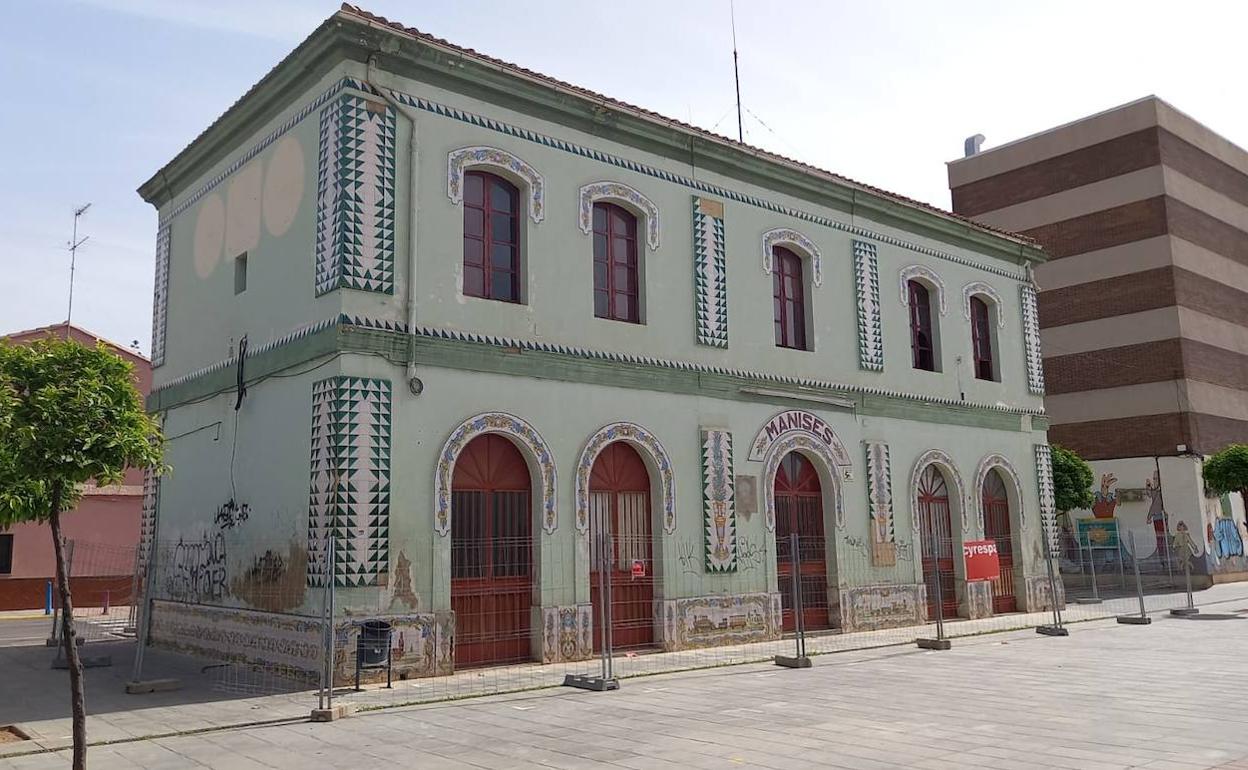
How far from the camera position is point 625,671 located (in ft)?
41.4

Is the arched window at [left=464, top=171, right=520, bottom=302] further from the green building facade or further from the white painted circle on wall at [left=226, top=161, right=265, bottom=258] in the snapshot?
the white painted circle on wall at [left=226, top=161, right=265, bottom=258]

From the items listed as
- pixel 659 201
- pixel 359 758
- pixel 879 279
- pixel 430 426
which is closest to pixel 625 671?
pixel 430 426

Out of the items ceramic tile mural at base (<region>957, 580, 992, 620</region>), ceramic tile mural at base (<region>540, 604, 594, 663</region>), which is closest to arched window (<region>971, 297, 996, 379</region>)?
ceramic tile mural at base (<region>957, 580, 992, 620</region>)

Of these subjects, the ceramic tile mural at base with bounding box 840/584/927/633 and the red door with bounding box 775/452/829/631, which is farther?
the ceramic tile mural at base with bounding box 840/584/927/633

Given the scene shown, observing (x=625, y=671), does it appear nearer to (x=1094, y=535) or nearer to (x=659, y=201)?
(x=659, y=201)

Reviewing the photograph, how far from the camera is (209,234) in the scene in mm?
15906

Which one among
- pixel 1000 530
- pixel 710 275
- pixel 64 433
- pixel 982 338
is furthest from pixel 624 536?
pixel 982 338

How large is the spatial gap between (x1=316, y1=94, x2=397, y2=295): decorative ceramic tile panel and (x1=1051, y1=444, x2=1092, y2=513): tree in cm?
1959

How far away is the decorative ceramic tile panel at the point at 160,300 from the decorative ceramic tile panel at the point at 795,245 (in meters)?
10.4

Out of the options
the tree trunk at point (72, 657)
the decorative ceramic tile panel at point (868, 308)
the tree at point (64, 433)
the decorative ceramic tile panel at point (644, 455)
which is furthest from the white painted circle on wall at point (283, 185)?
the decorative ceramic tile panel at point (868, 308)

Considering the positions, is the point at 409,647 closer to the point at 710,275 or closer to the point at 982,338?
the point at 710,275

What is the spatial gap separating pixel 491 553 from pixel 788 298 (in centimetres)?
770

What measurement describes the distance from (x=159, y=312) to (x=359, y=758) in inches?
468

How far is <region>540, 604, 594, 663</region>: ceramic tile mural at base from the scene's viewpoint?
43.1ft
